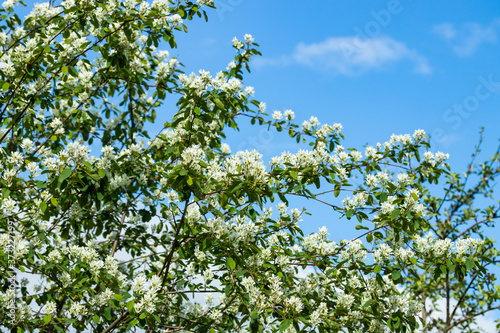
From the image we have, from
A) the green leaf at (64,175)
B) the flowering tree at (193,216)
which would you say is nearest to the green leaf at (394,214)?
the flowering tree at (193,216)

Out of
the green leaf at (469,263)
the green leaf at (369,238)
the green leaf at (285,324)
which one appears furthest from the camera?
the green leaf at (369,238)

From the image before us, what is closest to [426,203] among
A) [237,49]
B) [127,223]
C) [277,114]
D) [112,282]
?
[277,114]

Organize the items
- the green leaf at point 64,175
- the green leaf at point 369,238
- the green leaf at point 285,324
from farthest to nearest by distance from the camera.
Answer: the green leaf at point 369,238
the green leaf at point 285,324
the green leaf at point 64,175

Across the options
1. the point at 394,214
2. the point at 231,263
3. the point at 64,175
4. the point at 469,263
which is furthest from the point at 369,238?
the point at 64,175

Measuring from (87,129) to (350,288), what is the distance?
4.02 m

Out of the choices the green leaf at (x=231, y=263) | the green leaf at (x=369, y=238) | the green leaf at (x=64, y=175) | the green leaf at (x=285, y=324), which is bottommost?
the green leaf at (x=285, y=324)

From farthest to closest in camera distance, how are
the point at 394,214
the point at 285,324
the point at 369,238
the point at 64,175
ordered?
the point at 369,238, the point at 394,214, the point at 285,324, the point at 64,175

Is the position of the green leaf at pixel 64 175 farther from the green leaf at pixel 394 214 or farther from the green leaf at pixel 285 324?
the green leaf at pixel 394 214

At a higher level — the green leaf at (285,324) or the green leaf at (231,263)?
the green leaf at (231,263)

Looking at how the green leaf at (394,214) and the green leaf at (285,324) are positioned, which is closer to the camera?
the green leaf at (285,324)

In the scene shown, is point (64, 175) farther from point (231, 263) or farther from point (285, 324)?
point (285, 324)

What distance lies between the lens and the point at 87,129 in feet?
20.2

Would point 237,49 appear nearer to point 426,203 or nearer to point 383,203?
point 383,203

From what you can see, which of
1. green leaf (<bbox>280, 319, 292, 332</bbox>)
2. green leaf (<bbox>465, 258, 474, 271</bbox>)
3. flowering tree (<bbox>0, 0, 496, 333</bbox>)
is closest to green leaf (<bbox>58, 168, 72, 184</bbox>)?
flowering tree (<bbox>0, 0, 496, 333</bbox>)
